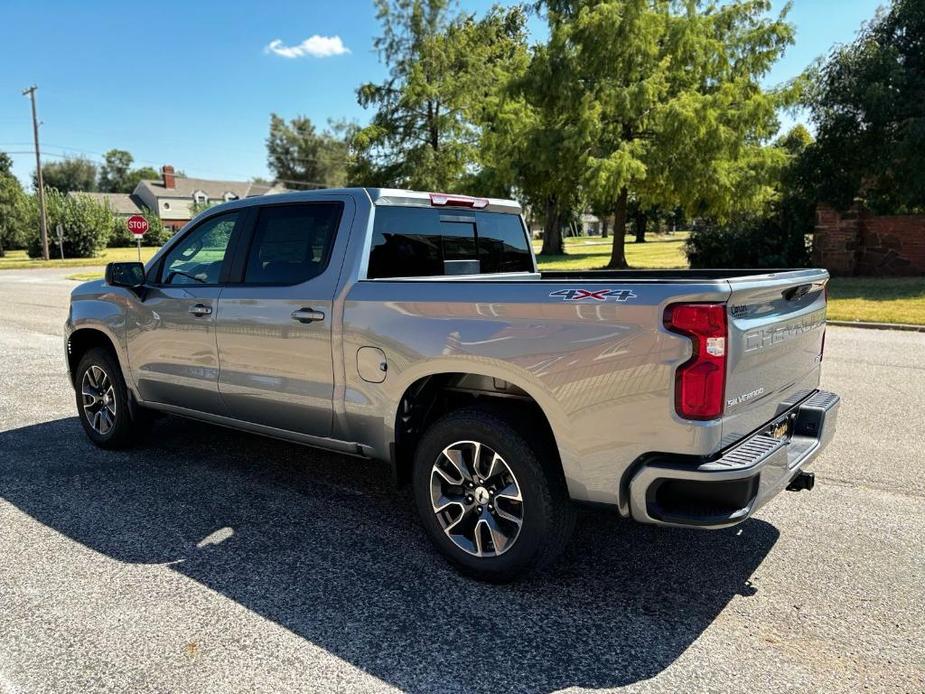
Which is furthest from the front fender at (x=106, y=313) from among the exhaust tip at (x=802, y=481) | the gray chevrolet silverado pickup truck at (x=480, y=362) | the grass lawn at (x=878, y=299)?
the grass lawn at (x=878, y=299)

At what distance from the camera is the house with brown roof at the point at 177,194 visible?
8294 cm

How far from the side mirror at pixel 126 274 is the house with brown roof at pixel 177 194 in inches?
3196

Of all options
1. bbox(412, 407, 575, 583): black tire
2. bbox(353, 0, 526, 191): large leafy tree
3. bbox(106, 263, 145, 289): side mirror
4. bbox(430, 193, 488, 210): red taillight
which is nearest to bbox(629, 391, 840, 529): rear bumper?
bbox(412, 407, 575, 583): black tire

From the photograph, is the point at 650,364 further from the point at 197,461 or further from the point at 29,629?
the point at 197,461

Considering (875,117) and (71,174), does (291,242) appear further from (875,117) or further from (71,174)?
(71,174)

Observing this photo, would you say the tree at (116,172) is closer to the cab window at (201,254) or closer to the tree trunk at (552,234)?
the tree trunk at (552,234)

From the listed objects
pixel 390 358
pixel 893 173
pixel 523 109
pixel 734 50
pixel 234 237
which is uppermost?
pixel 734 50

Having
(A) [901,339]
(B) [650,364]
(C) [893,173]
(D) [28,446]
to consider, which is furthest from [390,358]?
(C) [893,173]

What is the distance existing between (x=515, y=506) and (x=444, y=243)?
1.85 metres

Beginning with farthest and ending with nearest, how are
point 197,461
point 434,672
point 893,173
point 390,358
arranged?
point 893,173, point 197,461, point 390,358, point 434,672

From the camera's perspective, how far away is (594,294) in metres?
2.84

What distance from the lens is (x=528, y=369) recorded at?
3.04 metres

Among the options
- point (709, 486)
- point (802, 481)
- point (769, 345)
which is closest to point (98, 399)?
point (709, 486)

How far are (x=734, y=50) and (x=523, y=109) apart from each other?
665 cm
